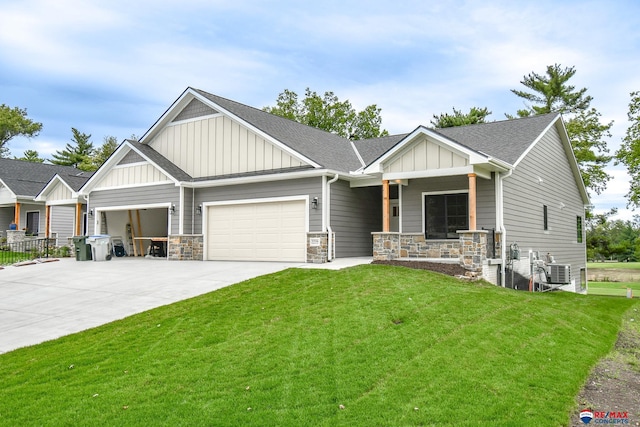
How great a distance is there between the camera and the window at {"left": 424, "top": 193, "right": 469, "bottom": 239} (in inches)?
562

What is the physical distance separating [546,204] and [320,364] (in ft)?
46.5

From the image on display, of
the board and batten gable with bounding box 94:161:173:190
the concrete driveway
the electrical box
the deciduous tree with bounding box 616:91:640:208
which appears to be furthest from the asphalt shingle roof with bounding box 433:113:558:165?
the deciduous tree with bounding box 616:91:640:208

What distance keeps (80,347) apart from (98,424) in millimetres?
2897

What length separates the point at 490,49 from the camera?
16.3 metres

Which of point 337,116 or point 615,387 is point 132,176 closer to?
point 615,387

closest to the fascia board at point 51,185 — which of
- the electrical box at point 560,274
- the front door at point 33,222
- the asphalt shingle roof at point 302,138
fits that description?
the front door at point 33,222

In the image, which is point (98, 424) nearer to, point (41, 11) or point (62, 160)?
point (41, 11)

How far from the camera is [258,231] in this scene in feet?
53.0

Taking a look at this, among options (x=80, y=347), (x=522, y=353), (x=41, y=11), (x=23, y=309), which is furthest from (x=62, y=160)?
(x=522, y=353)

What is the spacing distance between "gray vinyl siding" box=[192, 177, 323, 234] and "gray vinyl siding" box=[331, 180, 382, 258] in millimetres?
550

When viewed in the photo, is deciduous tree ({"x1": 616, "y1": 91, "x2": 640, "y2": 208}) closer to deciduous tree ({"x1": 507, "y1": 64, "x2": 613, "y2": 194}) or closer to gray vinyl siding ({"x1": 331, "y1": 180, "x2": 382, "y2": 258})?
deciduous tree ({"x1": 507, "y1": 64, "x2": 613, "y2": 194})

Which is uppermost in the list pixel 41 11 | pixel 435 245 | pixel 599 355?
pixel 41 11

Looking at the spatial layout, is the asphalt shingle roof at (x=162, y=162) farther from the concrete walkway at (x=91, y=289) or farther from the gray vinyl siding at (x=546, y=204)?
the gray vinyl siding at (x=546, y=204)

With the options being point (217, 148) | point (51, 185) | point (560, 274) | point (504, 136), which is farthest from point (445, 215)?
point (51, 185)
